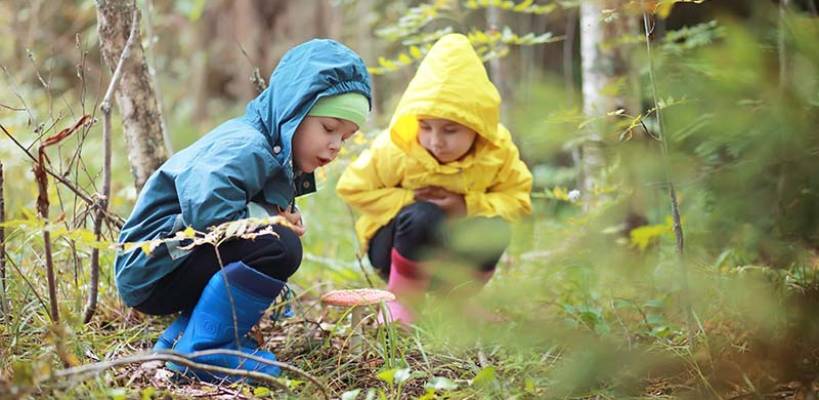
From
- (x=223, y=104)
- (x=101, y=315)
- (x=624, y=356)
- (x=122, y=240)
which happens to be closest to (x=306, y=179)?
(x=122, y=240)

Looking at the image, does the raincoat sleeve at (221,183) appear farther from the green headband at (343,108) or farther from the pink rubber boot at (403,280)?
the pink rubber boot at (403,280)

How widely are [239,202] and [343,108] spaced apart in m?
0.49

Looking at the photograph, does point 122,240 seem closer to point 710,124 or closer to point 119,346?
point 119,346

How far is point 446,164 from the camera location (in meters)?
3.40

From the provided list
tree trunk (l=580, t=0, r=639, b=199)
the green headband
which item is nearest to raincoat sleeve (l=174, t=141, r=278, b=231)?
the green headband

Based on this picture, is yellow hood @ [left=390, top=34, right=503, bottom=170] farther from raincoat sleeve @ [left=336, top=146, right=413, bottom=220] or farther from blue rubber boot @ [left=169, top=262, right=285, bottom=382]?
blue rubber boot @ [left=169, top=262, right=285, bottom=382]

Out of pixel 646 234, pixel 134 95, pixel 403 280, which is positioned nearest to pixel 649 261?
pixel 646 234

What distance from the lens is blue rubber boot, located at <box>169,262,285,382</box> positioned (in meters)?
2.44

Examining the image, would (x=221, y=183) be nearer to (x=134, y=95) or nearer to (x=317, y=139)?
(x=317, y=139)

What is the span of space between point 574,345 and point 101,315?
194 cm

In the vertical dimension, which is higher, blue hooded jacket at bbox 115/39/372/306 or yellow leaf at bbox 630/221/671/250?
blue hooded jacket at bbox 115/39/372/306

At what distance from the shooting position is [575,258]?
5.65 feet

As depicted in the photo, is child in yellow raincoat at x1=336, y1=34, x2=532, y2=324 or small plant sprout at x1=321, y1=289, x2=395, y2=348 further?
child in yellow raincoat at x1=336, y1=34, x2=532, y2=324

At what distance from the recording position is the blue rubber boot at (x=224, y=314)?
244 centimetres
